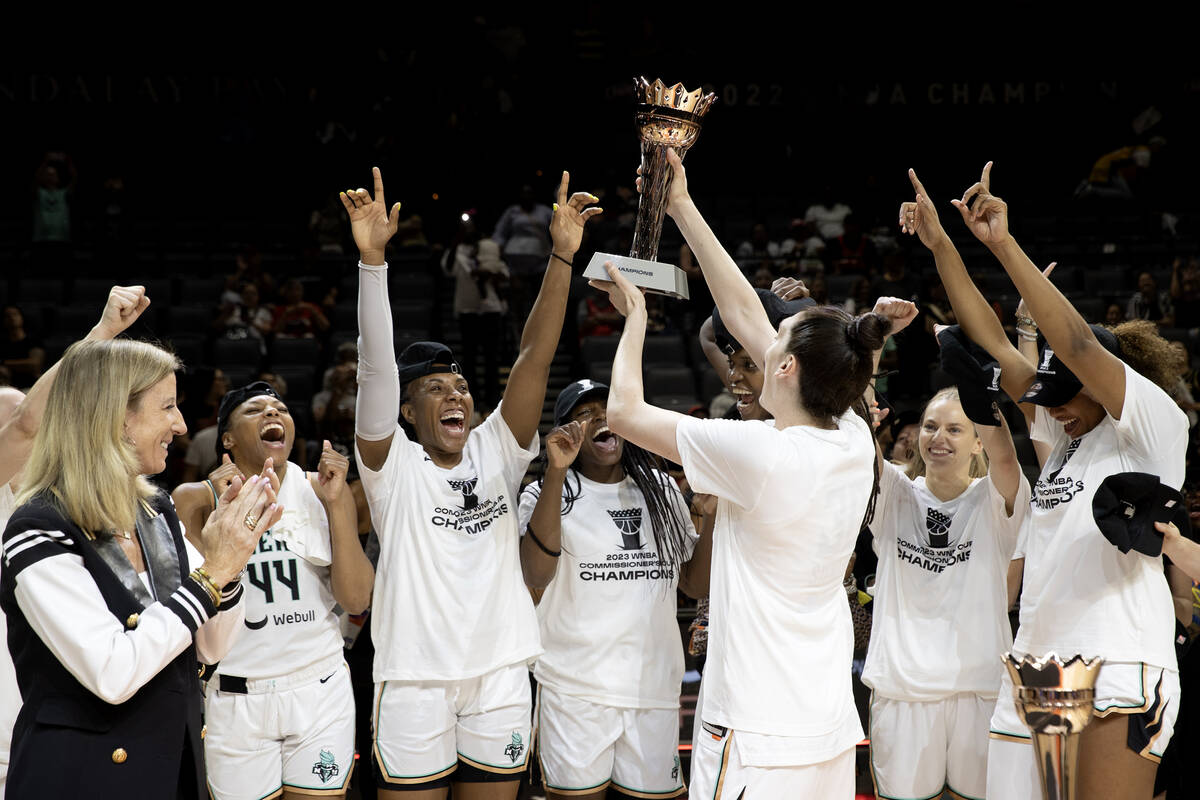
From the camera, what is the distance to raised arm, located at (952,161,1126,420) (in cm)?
290

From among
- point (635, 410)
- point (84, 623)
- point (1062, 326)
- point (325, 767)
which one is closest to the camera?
point (84, 623)

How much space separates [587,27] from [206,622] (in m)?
14.2

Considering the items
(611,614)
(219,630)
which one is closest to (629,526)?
(611,614)

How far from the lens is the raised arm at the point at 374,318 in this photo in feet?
11.0

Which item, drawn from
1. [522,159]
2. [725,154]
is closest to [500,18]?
[522,159]

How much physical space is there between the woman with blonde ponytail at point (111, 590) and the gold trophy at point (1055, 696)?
5.55 ft

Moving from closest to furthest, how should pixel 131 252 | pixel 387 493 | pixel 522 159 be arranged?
pixel 387 493 → pixel 131 252 → pixel 522 159

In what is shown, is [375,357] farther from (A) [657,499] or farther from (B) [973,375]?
(B) [973,375]

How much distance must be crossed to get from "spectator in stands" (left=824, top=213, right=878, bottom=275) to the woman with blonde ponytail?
9.38 meters

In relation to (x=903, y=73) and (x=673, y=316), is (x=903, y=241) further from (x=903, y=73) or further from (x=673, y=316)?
(x=903, y=73)

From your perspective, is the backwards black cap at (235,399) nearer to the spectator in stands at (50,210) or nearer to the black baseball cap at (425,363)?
the black baseball cap at (425,363)

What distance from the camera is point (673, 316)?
36.4ft

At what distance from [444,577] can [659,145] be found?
4.60 feet

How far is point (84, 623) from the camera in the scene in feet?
7.44
